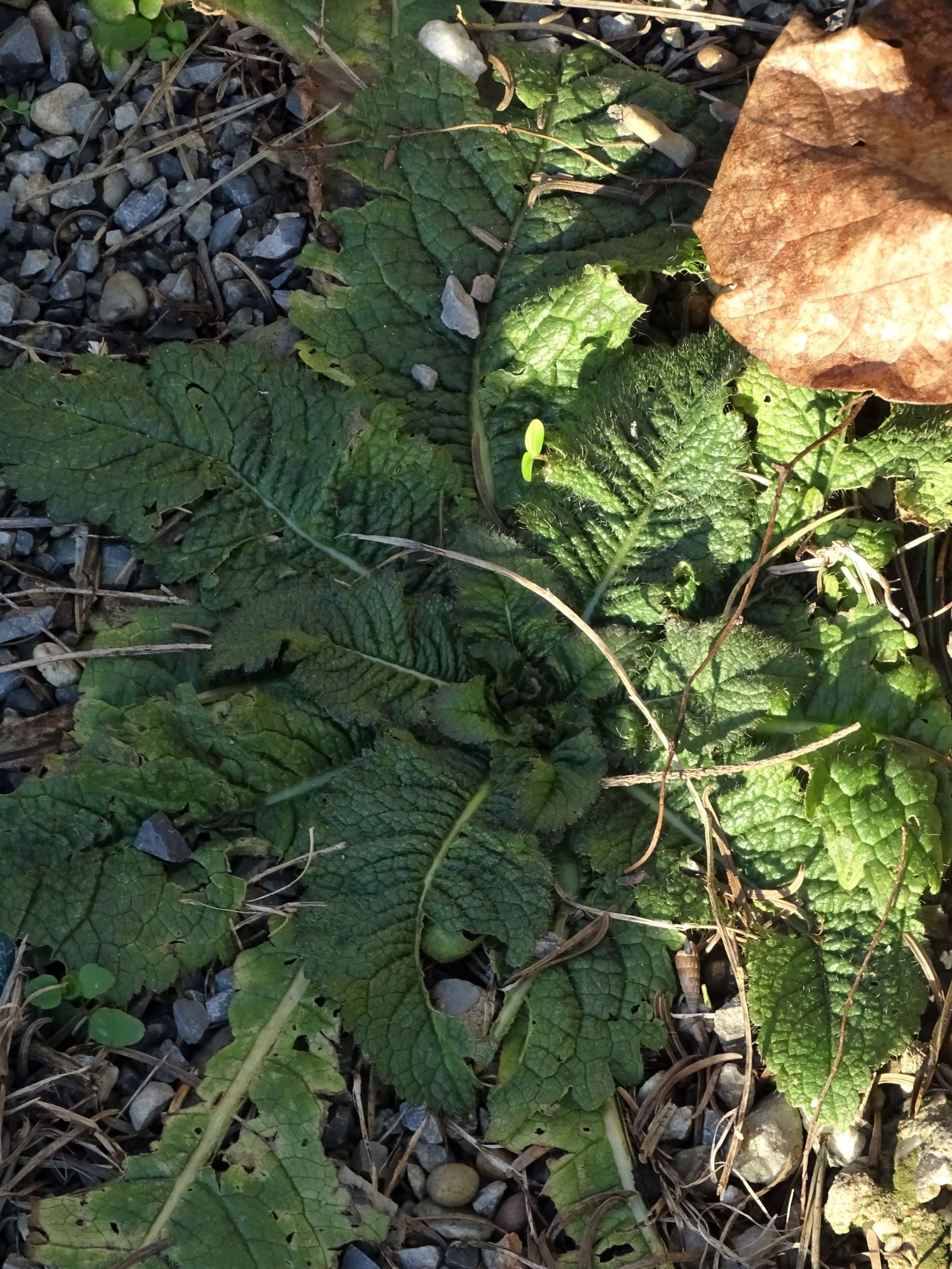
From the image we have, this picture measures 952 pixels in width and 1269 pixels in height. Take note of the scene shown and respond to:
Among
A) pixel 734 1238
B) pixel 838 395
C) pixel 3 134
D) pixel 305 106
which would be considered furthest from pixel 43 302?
pixel 734 1238

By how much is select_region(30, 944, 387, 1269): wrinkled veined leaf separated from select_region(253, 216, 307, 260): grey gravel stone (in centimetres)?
189

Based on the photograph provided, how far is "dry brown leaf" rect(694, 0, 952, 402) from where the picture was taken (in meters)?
2.62

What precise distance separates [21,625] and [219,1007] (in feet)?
A: 3.55

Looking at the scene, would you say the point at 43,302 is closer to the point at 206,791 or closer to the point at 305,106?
the point at 305,106

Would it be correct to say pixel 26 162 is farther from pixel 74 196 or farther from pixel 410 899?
pixel 410 899

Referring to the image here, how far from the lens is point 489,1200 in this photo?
2500mm

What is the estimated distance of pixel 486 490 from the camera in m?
2.98

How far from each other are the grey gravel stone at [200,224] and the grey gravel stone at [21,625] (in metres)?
1.16

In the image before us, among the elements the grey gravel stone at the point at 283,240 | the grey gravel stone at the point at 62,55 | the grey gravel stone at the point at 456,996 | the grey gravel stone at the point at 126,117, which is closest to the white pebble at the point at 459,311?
the grey gravel stone at the point at 283,240

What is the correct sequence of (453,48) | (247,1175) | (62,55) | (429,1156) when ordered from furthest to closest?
(62,55) → (453,48) → (429,1156) → (247,1175)

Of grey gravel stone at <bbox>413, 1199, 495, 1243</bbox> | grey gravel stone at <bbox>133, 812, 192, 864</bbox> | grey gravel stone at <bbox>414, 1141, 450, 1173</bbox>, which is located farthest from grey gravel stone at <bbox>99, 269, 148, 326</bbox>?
grey gravel stone at <bbox>413, 1199, 495, 1243</bbox>

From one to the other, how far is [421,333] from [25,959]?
1798 millimetres

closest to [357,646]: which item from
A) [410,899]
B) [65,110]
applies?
[410,899]

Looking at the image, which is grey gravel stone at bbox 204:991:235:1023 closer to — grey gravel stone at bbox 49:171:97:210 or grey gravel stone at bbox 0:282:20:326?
grey gravel stone at bbox 0:282:20:326
